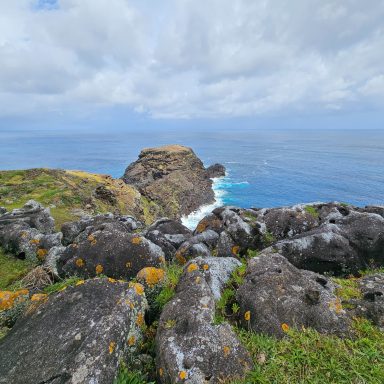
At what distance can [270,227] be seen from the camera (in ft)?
49.0

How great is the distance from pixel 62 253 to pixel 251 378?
28.9 feet

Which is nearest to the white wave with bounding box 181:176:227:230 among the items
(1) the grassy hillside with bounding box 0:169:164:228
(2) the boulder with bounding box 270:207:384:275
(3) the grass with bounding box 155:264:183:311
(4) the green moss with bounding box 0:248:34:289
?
(1) the grassy hillside with bounding box 0:169:164:228

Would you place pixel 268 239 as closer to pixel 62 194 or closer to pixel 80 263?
pixel 80 263

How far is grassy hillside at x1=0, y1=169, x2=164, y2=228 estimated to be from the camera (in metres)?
33.3

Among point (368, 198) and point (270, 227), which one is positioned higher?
point (270, 227)

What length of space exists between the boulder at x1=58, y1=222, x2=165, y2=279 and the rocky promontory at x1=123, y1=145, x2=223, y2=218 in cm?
5576

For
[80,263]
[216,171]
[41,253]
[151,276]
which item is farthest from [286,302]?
[216,171]

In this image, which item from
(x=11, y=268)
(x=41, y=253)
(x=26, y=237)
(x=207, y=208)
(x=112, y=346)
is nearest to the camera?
(x=112, y=346)

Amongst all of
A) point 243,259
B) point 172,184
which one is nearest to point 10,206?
point 243,259

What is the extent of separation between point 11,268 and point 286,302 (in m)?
14.0

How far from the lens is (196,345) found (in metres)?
6.09

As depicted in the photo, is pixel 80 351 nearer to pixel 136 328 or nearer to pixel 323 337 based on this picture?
pixel 136 328

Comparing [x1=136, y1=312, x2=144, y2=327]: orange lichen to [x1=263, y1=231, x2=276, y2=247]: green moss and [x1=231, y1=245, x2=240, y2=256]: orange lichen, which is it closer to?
[x1=231, y1=245, x2=240, y2=256]: orange lichen

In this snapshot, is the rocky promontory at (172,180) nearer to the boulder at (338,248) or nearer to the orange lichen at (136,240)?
the orange lichen at (136,240)
